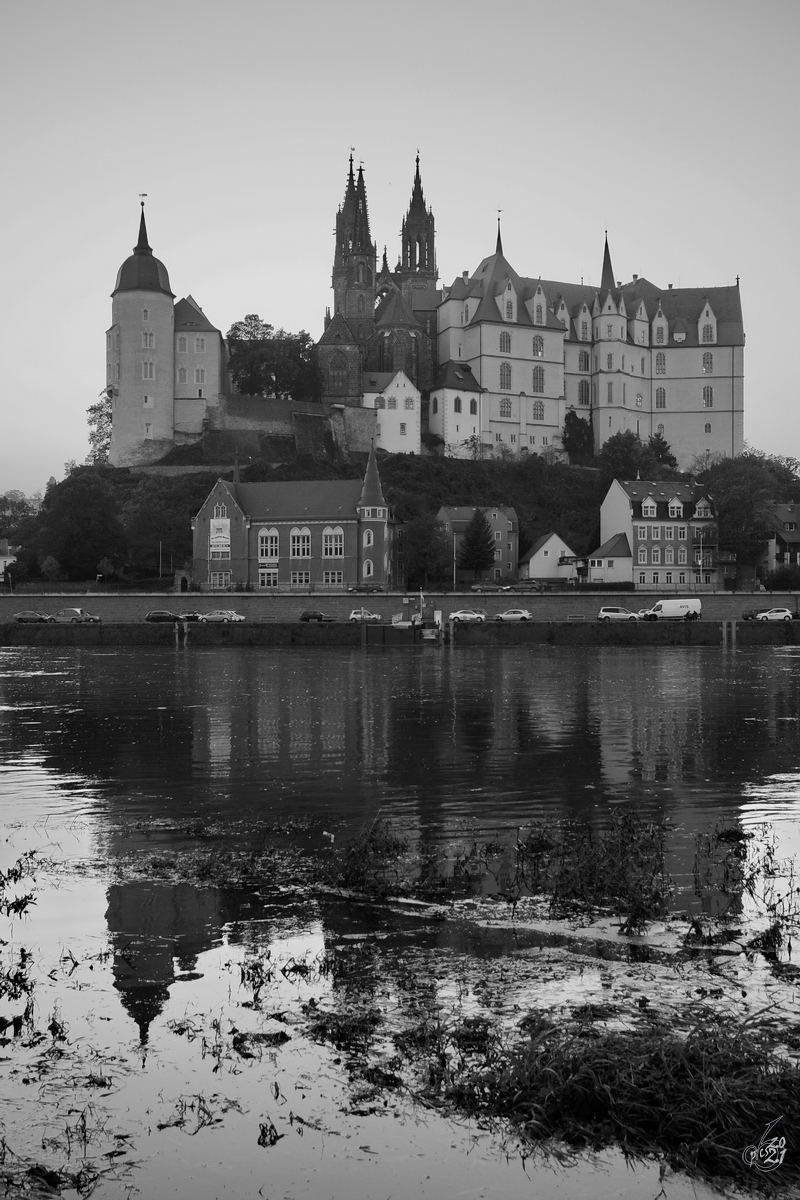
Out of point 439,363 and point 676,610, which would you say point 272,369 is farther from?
point 676,610

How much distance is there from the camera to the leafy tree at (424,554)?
91.7 meters

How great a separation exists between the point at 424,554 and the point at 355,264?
55532 millimetres

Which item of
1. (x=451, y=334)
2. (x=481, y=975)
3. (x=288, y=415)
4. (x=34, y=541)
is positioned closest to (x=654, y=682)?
(x=481, y=975)

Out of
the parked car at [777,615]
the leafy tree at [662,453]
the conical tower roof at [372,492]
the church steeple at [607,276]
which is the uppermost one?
the church steeple at [607,276]

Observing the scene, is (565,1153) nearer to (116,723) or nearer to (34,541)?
(116,723)

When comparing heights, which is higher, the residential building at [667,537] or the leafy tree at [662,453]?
the leafy tree at [662,453]

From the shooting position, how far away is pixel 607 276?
139250mm

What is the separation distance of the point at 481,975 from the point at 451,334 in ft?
412

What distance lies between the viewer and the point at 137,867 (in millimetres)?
13172

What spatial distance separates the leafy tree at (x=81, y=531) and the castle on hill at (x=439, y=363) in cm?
2222

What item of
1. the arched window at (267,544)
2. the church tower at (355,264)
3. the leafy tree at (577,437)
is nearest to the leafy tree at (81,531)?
the arched window at (267,544)

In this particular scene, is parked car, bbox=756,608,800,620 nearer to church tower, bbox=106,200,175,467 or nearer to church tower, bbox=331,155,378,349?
church tower, bbox=106,200,175,467

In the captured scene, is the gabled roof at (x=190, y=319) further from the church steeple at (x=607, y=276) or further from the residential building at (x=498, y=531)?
the church steeple at (x=607, y=276)

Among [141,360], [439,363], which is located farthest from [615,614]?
[439,363]
